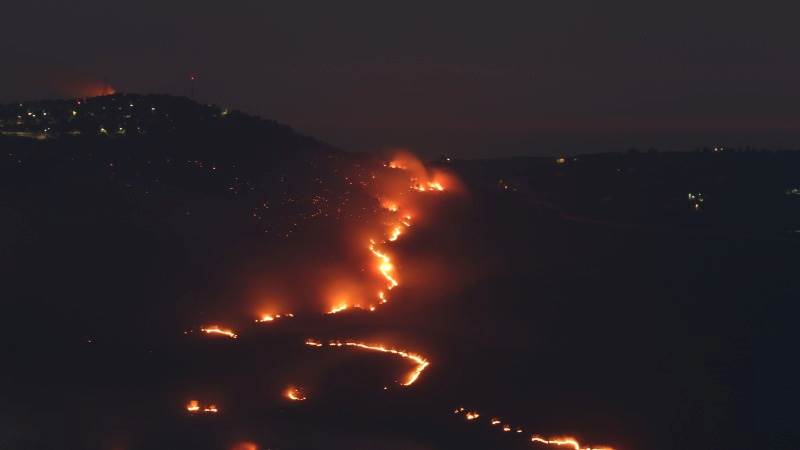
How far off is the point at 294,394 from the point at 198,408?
2010 millimetres

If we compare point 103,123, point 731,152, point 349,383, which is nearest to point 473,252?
point 349,383

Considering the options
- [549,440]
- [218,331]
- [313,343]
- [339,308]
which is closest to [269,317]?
[218,331]

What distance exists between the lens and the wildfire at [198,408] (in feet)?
59.3

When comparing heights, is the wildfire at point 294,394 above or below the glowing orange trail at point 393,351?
below

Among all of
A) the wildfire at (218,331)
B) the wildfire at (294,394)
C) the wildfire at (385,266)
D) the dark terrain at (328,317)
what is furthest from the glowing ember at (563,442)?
the wildfire at (385,266)

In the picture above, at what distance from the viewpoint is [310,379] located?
20.2m

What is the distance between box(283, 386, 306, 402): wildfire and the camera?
62.3ft

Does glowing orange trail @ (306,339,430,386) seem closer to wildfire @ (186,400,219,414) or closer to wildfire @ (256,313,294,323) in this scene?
wildfire @ (256,313,294,323)

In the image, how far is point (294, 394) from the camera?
1923 cm

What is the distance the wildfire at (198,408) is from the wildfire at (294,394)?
1552mm

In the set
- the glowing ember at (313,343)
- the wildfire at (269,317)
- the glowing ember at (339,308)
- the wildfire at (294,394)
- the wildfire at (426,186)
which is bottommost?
the wildfire at (294,394)

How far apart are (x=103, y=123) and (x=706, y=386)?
26162mm

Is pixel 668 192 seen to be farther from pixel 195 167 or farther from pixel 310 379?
pixel 310 379

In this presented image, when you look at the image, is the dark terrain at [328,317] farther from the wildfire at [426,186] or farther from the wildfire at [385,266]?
the wildfire at [426,186]
